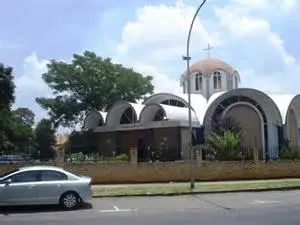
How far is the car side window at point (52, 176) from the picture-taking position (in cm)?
1928

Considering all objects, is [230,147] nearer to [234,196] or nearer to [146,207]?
[234,196]

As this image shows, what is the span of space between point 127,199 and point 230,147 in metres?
16.1

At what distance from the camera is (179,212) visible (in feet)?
58.3

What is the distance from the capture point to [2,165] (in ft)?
97.3

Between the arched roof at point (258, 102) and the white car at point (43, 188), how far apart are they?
28.4 m

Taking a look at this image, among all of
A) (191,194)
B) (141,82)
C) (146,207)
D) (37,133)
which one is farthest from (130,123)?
(146,207)

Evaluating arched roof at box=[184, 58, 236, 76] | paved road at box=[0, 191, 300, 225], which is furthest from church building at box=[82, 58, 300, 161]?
paved road at box=[0, 191, 300, 225]

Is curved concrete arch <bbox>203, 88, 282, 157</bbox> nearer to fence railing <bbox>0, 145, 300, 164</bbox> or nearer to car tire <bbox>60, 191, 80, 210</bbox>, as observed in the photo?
fence railing <bbox>0, 145, 300, 164</bbox>

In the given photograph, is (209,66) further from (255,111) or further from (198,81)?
(255,111)

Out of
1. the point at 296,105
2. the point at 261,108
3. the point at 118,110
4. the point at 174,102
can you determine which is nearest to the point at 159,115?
the point at 118,110

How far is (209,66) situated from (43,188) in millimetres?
41040

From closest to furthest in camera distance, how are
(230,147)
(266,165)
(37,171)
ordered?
1. (37,171)
2. (266,165)
3. (230,147)

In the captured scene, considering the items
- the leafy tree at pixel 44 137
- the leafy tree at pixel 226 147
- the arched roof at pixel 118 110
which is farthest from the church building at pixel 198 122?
the leafy tree at pixel 44 137

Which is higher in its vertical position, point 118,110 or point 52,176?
point 118,110
